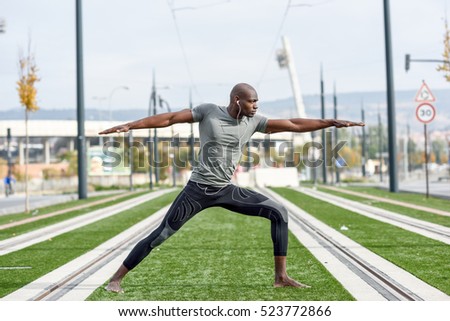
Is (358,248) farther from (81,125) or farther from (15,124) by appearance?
(15,124)

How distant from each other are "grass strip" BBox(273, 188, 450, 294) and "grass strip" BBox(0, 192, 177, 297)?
4317 mm

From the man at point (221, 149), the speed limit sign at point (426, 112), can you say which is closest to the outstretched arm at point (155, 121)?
the man at point (221, 149)

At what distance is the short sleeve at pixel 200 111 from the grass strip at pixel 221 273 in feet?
5.31

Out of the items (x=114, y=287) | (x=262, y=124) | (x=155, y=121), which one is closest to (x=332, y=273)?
(x=262, y=124)

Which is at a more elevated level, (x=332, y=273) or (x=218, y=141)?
(x=218, y=141)

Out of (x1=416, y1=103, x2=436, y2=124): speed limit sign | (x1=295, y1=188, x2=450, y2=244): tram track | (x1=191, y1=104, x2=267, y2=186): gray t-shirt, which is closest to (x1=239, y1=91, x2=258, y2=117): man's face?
(x1=191, y1=104, x2=267, y2=186): gray t-shirt

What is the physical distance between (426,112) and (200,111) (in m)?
18.9

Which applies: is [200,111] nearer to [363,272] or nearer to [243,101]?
[243,101]

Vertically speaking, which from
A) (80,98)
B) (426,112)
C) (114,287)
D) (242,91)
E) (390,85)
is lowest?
(114,287)

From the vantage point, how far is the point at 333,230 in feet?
54.1

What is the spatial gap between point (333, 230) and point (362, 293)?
336 inches

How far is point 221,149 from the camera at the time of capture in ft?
25.2

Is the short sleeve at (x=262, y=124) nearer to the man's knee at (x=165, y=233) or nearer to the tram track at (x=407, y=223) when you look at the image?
the man's knee at (x=165, y=233)

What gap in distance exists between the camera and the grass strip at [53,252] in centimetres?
984
